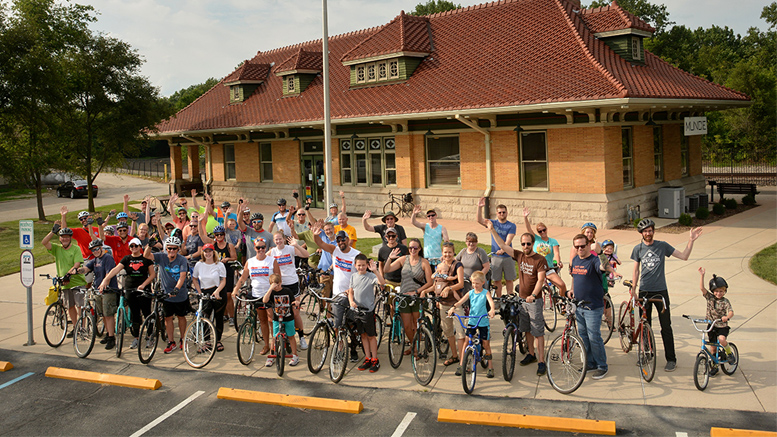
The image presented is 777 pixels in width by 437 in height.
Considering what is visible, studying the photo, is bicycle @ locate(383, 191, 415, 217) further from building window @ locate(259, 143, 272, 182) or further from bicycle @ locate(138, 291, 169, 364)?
bicycle @ locate(138, 291, 169, 364)

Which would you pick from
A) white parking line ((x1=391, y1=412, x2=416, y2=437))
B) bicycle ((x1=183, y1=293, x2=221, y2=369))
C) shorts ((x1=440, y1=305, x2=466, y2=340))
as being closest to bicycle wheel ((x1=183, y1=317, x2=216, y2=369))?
bicycle ((x1=183, y1=293, x2=221, y2=369))

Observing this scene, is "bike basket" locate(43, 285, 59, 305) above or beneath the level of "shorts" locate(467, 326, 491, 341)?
above

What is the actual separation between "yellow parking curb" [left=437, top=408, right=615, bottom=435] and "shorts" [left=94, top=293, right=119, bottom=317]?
6057mm

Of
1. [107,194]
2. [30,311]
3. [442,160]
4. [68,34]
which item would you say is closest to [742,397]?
[30,311]

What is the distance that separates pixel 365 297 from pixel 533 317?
7.65 ft

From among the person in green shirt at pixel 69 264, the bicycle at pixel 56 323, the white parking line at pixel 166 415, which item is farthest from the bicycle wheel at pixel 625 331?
the bicycle at pixel 56 323

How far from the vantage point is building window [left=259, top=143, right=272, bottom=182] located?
99.1 ft

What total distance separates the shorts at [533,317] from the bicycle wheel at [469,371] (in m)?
0.94

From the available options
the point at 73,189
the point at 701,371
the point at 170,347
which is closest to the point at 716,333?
the point at 701,371

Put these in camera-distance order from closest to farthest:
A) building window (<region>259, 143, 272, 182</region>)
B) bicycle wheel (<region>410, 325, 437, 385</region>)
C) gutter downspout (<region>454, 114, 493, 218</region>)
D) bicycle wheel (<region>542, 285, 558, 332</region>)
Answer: bicycle wheel (<region>410, 325, 437, 385</region>) → bicycle wheel (<region>542, 285, 558, 332</region>) → gutter downspout (<region>454, 114, 493, 218</region>) → building window (<region>259, 143, 272, 182</region>)

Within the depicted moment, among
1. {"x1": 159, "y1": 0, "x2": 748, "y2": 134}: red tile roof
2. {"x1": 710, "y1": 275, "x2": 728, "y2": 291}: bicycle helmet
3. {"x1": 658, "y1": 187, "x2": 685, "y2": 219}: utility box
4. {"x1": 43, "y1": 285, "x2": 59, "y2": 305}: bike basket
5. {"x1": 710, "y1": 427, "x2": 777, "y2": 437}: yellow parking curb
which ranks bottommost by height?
{"x1": 710, "y1": 427, "x2": 777, "y2": 437}: yellow parking curb

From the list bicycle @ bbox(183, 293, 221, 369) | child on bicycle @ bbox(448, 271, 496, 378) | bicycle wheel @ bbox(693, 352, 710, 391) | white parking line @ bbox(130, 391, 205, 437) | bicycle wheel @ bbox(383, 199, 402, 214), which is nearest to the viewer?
white parking line @ bbox(130, 391, 205, 437)

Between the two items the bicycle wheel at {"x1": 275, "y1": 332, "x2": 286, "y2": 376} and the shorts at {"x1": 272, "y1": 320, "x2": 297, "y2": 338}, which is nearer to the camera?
the bicycle wheel at {"x1": 275, "y1": 332, "x2": 286, "y2": 376}

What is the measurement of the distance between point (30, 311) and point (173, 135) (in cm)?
2275
